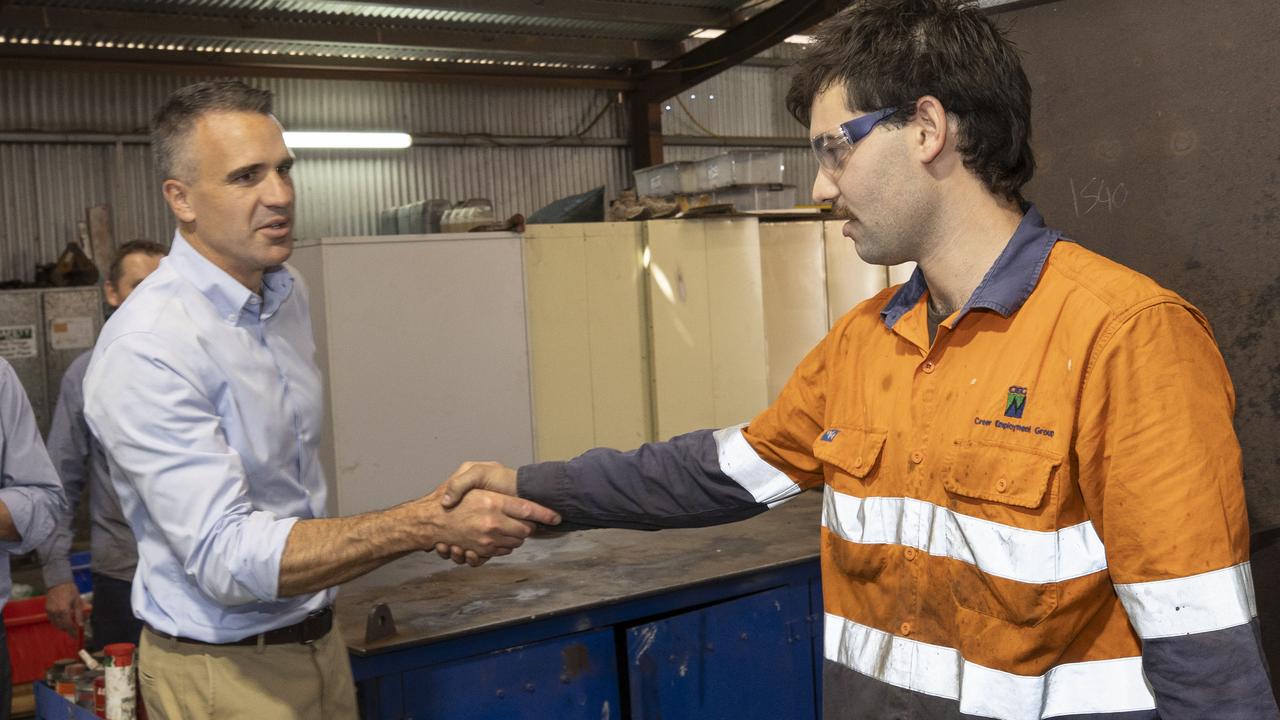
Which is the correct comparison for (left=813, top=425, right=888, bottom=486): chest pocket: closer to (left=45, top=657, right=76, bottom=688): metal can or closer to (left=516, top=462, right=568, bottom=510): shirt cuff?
(left=516, top=462, right=568, bottom=510): shirt cuff

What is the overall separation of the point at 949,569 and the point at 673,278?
4247mm

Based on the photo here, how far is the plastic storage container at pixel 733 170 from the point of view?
590 cm

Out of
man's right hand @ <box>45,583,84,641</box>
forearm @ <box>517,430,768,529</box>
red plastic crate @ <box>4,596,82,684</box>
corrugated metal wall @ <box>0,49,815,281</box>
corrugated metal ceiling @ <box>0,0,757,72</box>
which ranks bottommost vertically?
red plastic crate @ <box>4,596,82,684</box>

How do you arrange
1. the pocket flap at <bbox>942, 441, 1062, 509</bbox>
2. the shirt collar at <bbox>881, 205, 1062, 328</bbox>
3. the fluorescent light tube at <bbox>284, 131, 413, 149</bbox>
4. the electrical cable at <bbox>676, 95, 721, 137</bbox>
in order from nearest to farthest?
the pocket flap at <bbox>942, 441, 1062, 509</bbox>, the shirt collar at <bbox>881, 205, 1062, 328</bbox>, the fluorescent light tube at <bbox>284, 131, 413, 149</bbox>, the electrical cable at <bbox>676, 95, 721, 137</bbox>

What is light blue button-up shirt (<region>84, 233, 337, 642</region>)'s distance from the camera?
1.67m

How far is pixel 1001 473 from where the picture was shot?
1.24 meters

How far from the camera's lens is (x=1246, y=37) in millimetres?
1821

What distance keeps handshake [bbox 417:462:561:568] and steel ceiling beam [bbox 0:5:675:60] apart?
4979mm

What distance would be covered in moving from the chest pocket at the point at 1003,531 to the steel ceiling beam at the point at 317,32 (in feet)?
19.4

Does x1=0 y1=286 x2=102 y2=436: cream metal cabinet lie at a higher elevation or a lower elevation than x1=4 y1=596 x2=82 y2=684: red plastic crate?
higher

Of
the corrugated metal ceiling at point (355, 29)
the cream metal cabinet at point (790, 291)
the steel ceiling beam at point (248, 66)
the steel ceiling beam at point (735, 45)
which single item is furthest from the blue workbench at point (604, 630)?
the steel ceiling beam at point (248, 66)

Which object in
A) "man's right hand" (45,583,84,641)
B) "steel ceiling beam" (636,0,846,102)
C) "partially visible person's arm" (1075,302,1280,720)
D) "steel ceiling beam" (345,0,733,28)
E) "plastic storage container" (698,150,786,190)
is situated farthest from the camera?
"steel ceiling beam" (636,0,846,102)

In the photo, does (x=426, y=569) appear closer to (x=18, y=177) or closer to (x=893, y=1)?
(x=893, y=1)

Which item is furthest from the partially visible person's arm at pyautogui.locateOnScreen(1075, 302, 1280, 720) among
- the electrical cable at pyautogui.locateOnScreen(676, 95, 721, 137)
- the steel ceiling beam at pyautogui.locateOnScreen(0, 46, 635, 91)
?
the electrical cable at pyautogui.locateOnScreen(676, 95, 721, 137)
